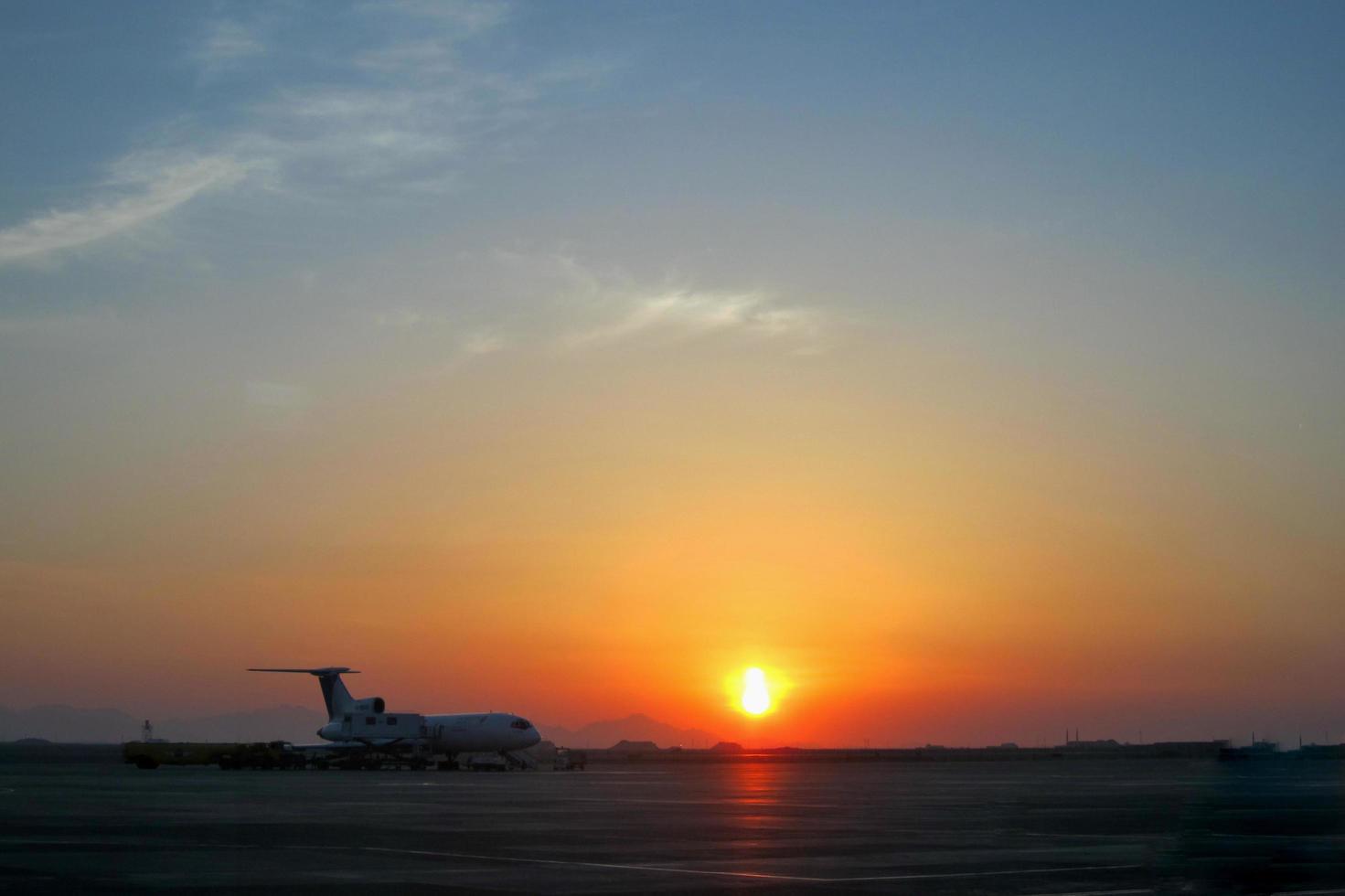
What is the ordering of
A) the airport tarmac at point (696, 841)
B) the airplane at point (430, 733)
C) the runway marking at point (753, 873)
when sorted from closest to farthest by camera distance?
the airport tarmac at point (696, 841)
the runway marking at point (753, 873)
the airplane at point (430, 733)

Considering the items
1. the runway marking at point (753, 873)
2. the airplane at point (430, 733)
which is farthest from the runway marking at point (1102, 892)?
the airplane at point (430, 733)

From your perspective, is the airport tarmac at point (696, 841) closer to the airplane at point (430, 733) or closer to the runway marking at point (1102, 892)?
the runway marking at point (1102, 892)

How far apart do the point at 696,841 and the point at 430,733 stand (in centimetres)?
8124

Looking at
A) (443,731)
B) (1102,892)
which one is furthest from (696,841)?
(443,731)

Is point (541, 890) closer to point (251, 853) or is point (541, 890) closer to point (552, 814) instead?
point (251, 853)

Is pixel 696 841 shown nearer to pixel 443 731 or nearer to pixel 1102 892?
pixel 1102 892

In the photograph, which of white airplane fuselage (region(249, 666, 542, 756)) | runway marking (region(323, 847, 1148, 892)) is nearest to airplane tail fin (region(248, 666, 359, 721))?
white airplane fuselage (region(249, 666, 542, 756))

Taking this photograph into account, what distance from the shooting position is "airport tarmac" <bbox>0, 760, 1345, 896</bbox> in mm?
16828

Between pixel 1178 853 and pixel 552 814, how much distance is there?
88.3 feet

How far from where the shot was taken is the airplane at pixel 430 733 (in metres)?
108

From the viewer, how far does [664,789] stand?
61.0 meters

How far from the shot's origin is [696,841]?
100ft

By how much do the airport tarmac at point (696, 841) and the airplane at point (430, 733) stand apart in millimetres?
54783

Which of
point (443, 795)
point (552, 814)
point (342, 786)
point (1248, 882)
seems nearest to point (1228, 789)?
point (1248, 882)
